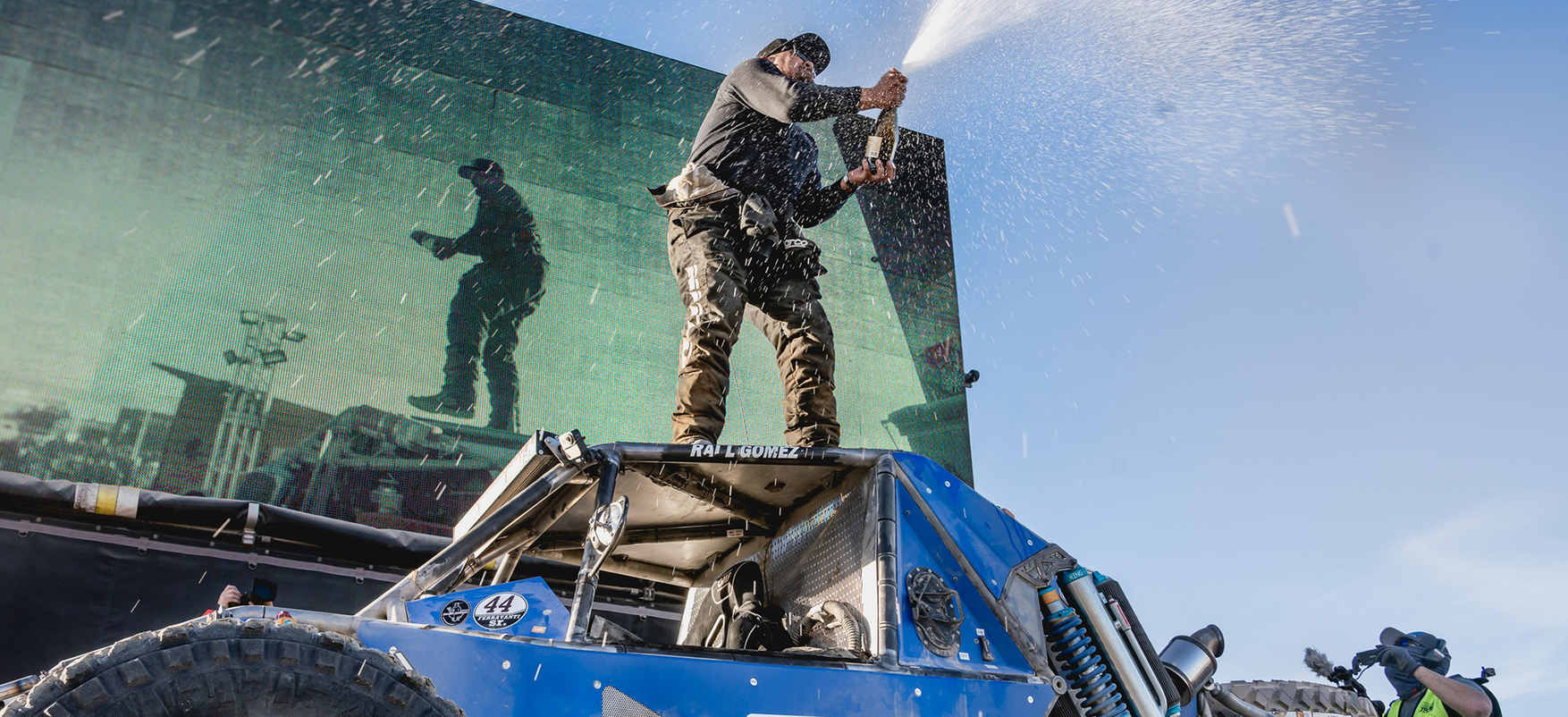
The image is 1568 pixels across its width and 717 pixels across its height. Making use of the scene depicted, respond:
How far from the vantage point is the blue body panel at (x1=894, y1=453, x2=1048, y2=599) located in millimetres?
3457

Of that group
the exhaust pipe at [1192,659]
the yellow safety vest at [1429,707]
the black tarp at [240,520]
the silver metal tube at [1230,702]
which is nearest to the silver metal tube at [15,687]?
the exhaust pipe at [1192,659]

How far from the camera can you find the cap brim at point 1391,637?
17.6 ft

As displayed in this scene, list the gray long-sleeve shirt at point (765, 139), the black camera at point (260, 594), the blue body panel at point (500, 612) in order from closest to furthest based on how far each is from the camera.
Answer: the blue body panel at point (500, 612)
the gray long-sleeve shirt at point (765, 139)
the black camera at point (260, 594)

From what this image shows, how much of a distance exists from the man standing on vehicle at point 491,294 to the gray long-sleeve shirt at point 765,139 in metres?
4.77

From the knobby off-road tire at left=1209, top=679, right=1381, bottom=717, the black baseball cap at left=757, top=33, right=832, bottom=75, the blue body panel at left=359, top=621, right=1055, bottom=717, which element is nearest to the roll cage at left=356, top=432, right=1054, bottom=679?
the blue body panel at left=359, top=621, right=1055, bottom=717

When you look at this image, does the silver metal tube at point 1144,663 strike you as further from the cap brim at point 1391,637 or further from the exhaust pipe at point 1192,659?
the cap brim at point 1391,637

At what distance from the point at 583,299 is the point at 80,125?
14.1 ft

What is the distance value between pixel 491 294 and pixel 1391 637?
292 inches

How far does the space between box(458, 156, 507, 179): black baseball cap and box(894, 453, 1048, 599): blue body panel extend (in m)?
7.41

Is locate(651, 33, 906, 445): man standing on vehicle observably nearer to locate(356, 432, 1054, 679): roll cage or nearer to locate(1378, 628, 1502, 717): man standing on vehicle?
locate(356, 432, 1054, 679): roll cage

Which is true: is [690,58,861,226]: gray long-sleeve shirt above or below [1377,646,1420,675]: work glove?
above

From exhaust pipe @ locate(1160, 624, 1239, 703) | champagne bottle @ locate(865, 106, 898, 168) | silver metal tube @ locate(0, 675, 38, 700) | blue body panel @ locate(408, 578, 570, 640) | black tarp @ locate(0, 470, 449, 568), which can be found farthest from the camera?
black tarp @ locate(0, 470, 449, 568)

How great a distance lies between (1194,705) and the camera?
12.8ft

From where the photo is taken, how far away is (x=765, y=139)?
484cm
